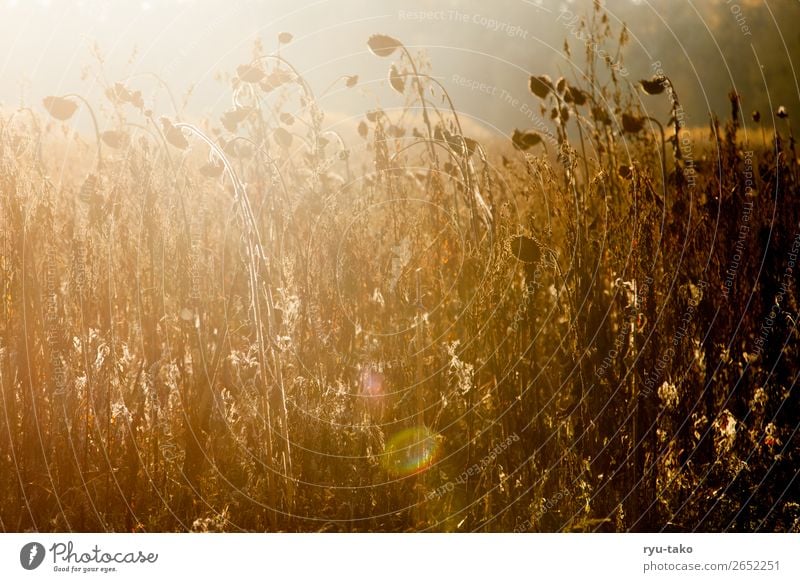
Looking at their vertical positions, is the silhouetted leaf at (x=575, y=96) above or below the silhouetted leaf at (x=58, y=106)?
below

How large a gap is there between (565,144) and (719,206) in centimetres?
53

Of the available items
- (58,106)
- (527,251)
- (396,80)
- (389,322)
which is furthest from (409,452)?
Result: (58,106)

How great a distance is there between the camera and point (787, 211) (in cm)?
215

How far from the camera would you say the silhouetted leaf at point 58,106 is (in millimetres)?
2057

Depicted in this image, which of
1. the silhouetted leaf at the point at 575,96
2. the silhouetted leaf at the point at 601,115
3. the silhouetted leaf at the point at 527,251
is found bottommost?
the silhouetted leaf at the point at 527,251

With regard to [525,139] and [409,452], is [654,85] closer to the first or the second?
[525,139]

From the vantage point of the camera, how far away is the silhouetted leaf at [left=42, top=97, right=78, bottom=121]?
206 centimetres

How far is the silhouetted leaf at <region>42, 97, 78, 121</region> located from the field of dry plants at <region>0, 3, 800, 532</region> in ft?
0.05

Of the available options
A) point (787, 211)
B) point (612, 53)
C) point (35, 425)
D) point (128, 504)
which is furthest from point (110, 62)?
point (787, 211)

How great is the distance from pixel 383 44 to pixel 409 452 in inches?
48.6

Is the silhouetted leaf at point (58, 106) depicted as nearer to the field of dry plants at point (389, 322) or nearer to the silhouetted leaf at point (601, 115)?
the field of dry plants at point (389, 322)

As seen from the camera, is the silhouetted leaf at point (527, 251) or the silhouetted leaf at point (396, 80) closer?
the silhouetted leaf at point (527, 251)

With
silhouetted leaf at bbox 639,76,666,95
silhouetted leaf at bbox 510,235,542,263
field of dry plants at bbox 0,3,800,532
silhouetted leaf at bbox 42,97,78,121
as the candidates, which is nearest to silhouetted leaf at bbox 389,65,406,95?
field of dry plants at bbox 0,3,800,532

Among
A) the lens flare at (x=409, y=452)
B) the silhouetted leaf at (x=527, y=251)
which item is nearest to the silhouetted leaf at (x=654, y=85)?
the silhouetted leaf at (x=527, y=251)
